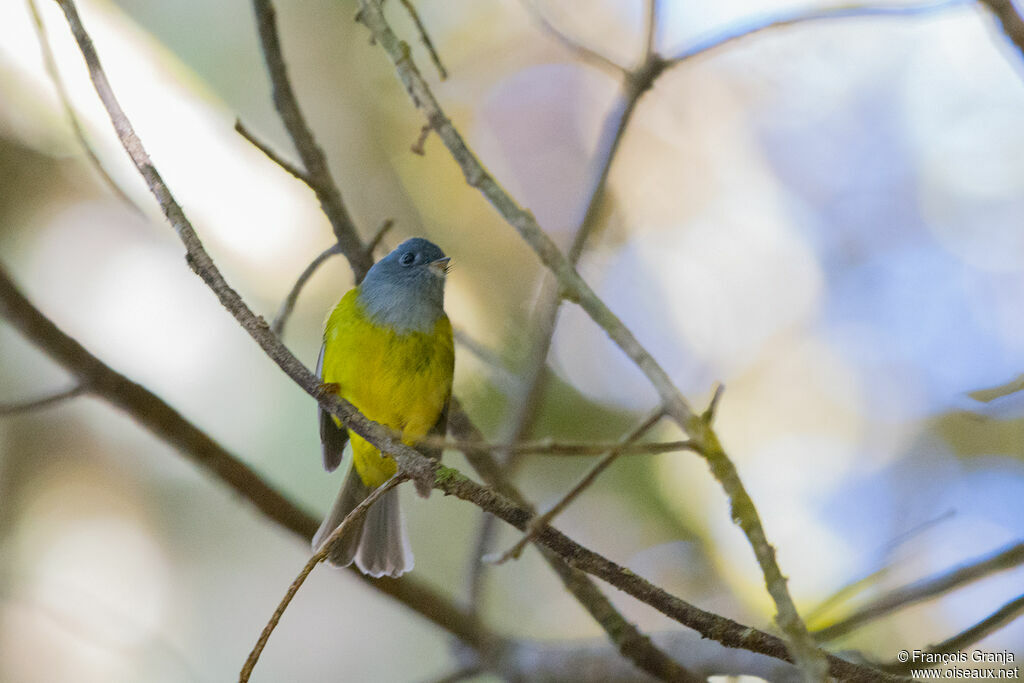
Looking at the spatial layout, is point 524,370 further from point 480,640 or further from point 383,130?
point 383,130

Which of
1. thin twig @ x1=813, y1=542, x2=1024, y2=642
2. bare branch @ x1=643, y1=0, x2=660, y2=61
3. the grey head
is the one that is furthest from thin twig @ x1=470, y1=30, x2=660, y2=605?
thin twig @ x1=813, y1=542, x2=1024, y2=642

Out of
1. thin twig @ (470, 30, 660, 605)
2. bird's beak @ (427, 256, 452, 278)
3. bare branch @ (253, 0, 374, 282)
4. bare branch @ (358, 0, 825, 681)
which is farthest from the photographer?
bird's beak @ (427, 256, 452, 278)

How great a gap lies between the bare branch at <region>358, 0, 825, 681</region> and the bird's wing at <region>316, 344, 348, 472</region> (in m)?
2.01

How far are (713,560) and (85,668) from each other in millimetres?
3845

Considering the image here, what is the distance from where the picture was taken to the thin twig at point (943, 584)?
2449 millimetres

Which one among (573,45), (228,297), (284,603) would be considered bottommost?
(284,603)

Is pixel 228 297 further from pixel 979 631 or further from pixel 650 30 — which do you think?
pixel 979 631

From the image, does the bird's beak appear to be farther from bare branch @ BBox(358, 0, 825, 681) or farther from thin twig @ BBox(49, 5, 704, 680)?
bare branch @ BBox(358, 0, 825, 681)

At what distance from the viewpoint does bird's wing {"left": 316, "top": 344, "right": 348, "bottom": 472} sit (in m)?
3.49

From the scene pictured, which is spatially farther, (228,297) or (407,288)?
(407,288)

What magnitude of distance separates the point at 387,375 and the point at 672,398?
2161 millimetres

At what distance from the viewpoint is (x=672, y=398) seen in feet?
4.32

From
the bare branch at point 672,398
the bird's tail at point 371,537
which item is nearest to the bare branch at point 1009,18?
the bare branch at point 672,398

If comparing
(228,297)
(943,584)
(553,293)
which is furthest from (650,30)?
(943,584)
